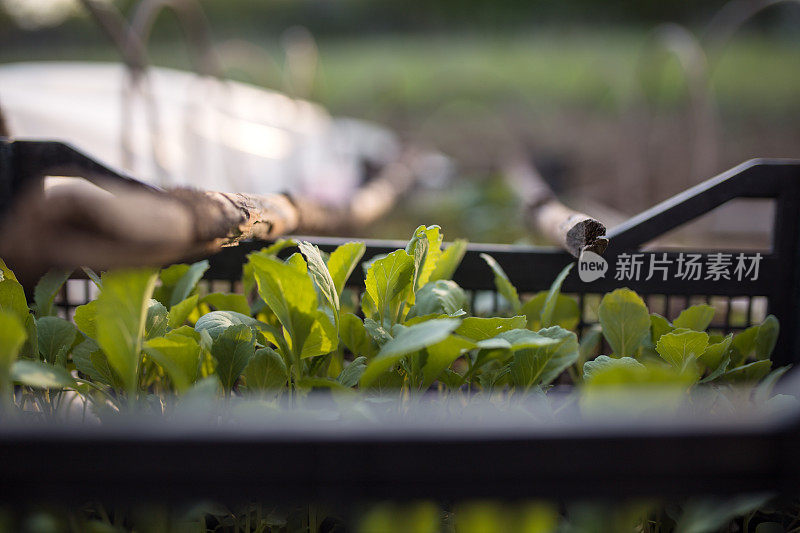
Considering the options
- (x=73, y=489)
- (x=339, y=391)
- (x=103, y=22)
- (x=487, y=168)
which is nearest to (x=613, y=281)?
(x=339, y=391)

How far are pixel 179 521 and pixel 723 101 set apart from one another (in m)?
8.73

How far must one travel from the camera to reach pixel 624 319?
1.28ft

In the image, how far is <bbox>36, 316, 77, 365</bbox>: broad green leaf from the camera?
0.37 meters

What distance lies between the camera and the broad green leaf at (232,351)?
0.32 meters

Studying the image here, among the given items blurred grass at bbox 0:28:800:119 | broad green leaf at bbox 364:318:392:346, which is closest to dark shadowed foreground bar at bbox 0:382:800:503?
broad green leaf at bbox 364:318:392:346

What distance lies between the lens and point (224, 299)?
1.33 feet

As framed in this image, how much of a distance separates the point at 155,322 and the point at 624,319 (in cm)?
31

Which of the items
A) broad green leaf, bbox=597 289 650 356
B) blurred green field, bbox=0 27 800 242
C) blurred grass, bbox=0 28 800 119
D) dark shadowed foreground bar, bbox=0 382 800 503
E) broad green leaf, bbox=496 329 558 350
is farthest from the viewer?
blurred grass, bbox=0 28 800 119

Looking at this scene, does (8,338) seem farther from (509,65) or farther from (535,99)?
(509,65)

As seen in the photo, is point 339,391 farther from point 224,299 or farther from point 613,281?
point 613,281

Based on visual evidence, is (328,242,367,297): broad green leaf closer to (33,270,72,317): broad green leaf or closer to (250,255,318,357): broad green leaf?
(250,255,318,357): broad green leaf

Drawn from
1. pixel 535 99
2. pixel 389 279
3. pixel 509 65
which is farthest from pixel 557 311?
pixel 509 65

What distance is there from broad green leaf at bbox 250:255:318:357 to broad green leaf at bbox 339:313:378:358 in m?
0.05

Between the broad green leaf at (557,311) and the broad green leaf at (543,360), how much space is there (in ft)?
0.27
